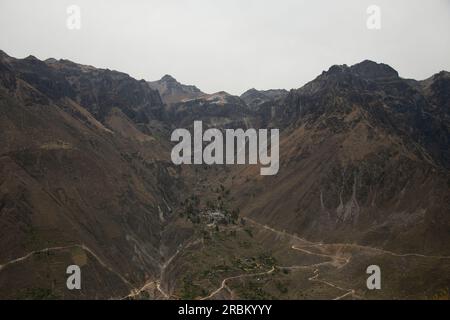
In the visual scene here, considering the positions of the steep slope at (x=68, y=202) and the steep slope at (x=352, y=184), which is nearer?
the steep slope at (x=68, y=202)

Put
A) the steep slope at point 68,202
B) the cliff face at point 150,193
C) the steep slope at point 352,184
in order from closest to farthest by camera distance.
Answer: the steep slope at point 68,202
the cliff face at point 150,193
the steep slope at point 352,184

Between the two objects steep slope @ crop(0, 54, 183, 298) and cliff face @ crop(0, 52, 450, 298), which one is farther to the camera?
cliff face @ crop(0, 52, 450, 298)

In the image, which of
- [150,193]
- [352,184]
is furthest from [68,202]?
[352,184]

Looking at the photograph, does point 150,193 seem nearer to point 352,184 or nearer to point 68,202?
point 68,202

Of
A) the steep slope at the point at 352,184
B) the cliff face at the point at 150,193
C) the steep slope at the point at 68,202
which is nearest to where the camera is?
the steep slope at the point at 68,202

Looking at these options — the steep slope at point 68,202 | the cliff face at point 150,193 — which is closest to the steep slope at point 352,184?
the cliff face at point 150,193

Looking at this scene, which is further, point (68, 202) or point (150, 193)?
point (150, 193)

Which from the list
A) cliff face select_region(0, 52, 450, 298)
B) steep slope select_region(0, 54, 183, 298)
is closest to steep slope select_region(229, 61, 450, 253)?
cliff face select_region(0, 52, 450, 298)

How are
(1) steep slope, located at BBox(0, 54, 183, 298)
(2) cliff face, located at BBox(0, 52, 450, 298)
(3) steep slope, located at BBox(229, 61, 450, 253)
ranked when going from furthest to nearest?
(3) steep slope, located at BBox(229, 61, 450, 253)
(2) cliff face, located at BBox(0, 52, 450, 298)
(1) steep slope, located at BBox(0, 54, 183, 298)

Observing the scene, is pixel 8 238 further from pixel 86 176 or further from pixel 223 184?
pixel 223 184

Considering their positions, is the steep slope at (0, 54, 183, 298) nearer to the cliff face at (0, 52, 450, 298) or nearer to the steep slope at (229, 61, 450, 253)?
the cliff face at (0, 52, 450, 298)

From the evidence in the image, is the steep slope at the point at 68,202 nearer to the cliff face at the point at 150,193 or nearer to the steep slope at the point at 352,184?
the cliff face at the point at 150,193
